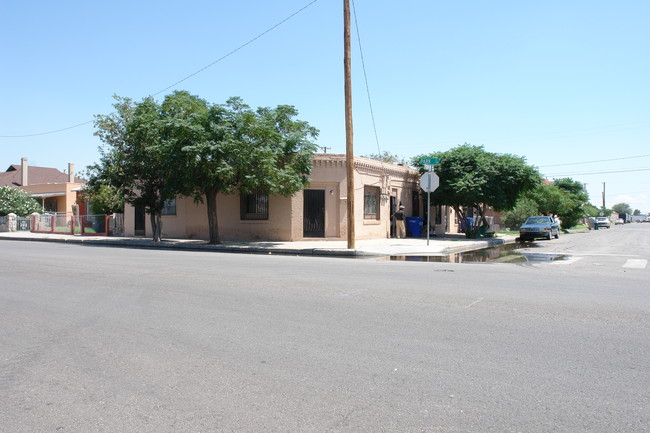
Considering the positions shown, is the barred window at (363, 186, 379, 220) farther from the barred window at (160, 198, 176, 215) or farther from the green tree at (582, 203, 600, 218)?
the green tree at (582, 203, 600, 218)

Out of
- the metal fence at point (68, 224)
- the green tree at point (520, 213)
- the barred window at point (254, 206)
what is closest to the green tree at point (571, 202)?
the green tree at point (520, 213)

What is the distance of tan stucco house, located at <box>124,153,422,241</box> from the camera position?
2308 centimetres

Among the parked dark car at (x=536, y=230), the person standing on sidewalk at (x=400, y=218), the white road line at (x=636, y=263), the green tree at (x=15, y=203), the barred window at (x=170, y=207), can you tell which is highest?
the green tree at (x=15, y=203)

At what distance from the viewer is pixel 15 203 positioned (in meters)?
37.9

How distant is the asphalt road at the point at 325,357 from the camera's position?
372 centimetres

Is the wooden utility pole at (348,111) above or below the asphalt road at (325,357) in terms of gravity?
above

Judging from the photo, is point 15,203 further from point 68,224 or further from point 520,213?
point 520,213

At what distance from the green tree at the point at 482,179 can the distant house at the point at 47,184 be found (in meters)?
30.9

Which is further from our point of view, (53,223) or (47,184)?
(47,184)

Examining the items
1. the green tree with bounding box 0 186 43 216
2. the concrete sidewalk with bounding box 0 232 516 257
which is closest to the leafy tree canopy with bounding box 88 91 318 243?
the concrete sidewalk with bounding box 0 232 516 257

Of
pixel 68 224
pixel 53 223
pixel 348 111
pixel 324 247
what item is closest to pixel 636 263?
pixel 348 111

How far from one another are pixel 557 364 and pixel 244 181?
53.6 feet

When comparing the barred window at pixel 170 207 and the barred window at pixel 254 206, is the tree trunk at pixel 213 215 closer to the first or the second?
the barred window at pixel 254 206

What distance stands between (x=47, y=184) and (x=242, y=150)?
3646 cm
